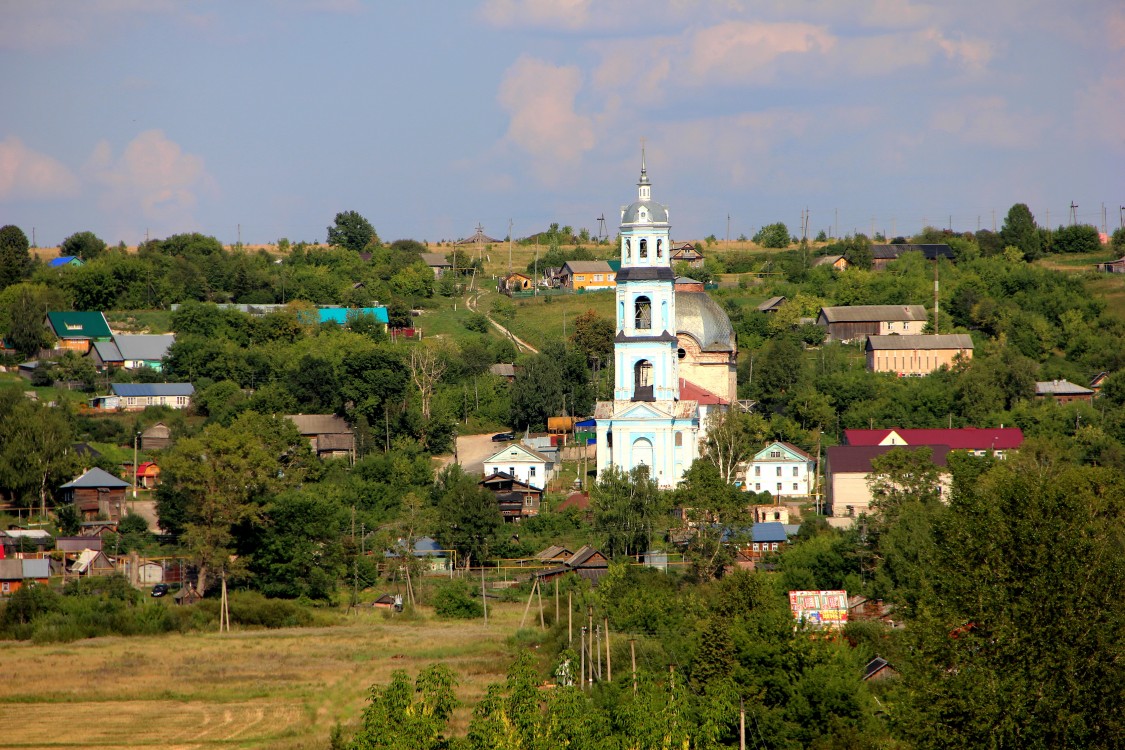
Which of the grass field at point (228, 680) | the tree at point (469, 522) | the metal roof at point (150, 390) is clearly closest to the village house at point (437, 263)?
the metal roof at point (150, 390)

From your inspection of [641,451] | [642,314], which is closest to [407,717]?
[641,451]

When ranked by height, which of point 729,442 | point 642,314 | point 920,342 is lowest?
point 729,442

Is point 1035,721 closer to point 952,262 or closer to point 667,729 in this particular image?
point 667,729

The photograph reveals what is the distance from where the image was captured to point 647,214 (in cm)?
5375

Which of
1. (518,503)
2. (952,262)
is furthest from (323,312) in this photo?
(952,262)

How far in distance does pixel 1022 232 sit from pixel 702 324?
132ft

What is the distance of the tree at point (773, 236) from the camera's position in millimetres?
105562

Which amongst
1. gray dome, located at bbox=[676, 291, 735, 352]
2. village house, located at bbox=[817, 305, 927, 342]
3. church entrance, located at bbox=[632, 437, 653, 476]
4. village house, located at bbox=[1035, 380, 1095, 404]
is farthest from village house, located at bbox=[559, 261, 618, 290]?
church entrance, located at bbox=[632, 437, 653, 476]

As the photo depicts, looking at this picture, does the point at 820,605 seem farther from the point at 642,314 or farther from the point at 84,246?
the point at 84,246

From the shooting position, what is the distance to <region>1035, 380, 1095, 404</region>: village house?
206ft

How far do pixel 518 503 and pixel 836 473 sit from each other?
9793mm

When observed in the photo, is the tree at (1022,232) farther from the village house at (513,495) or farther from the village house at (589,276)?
the village house at (513,495)

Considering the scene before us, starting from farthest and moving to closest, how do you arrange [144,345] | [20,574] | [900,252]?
[900,252], [144,345], [20,574]

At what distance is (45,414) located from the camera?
54875mm
